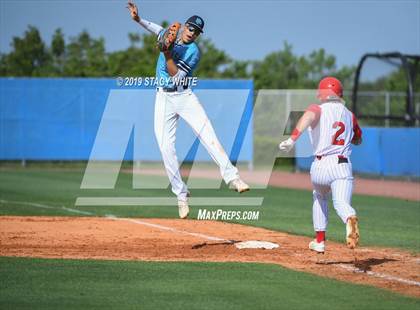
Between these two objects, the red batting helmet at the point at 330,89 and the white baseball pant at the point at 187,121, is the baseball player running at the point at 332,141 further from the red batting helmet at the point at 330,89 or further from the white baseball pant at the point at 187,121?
the white baseball pant at the point at 187,121

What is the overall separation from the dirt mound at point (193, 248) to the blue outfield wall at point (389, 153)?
45.2 feet

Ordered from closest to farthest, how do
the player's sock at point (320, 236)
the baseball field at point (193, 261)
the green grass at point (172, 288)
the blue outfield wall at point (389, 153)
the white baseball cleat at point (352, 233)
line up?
1. the green grass at point (172, 288)
2. the baseball field at point (193, 261)
3. the white baseball cleat at point (352, 233)
4. the player's sock at point (320, 236)
5. the blue outfield wall at point (389, 153)

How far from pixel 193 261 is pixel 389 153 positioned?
61.8 ft

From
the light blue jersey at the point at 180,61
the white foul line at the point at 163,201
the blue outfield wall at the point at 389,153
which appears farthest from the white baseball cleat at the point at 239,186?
the blue outfield wall at the point at 389,153

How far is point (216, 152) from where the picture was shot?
12.1 meters

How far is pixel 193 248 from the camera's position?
478 inches

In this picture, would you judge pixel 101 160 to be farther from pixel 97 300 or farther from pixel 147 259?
pixel 97 300

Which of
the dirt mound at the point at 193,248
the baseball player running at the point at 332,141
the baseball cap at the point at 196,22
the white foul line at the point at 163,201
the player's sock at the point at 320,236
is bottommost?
the dirt mound at the point at 193,248

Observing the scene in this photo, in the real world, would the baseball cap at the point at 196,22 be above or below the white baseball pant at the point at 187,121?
above

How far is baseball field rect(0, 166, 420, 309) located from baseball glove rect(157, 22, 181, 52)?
266 centimetres

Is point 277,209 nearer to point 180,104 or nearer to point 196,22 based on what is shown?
point 180,104

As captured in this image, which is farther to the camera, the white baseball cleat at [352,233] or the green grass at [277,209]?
the green grass at [277,209]

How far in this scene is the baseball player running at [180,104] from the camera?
38.7ft

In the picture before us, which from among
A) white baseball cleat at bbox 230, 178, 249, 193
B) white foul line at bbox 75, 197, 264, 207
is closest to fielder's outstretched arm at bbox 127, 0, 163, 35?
white baseball cleat at bbox 230, 178, 249, 193
